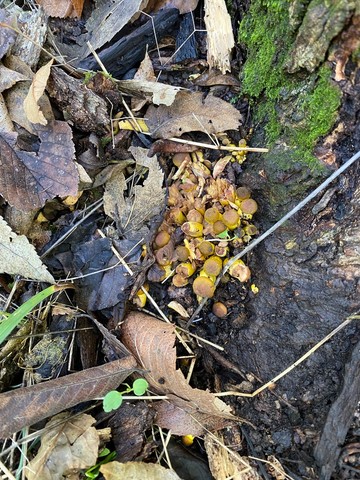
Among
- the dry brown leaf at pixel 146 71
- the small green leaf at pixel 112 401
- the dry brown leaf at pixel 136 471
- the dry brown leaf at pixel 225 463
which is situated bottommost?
the dry brown leaf at pixel 225 463

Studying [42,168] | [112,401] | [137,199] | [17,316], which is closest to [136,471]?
[112,401]

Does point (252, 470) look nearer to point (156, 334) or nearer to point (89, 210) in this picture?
point (156, 334)

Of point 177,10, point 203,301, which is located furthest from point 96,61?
point 203,301

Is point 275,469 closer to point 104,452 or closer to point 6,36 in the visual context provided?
point 104,452

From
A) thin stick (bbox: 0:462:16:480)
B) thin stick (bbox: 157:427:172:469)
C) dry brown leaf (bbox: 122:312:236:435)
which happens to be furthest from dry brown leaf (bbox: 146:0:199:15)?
thin stick (bbox: 0:462:16:480)

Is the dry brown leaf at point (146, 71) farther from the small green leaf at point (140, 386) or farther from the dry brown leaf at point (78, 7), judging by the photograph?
the small green leaf at point (140, 386)

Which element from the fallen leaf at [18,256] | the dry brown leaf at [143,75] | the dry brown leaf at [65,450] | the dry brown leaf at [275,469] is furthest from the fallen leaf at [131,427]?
the dry brown leaf at [143,75]

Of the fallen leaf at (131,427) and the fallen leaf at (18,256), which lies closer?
the fallen leaf at (131,427)
